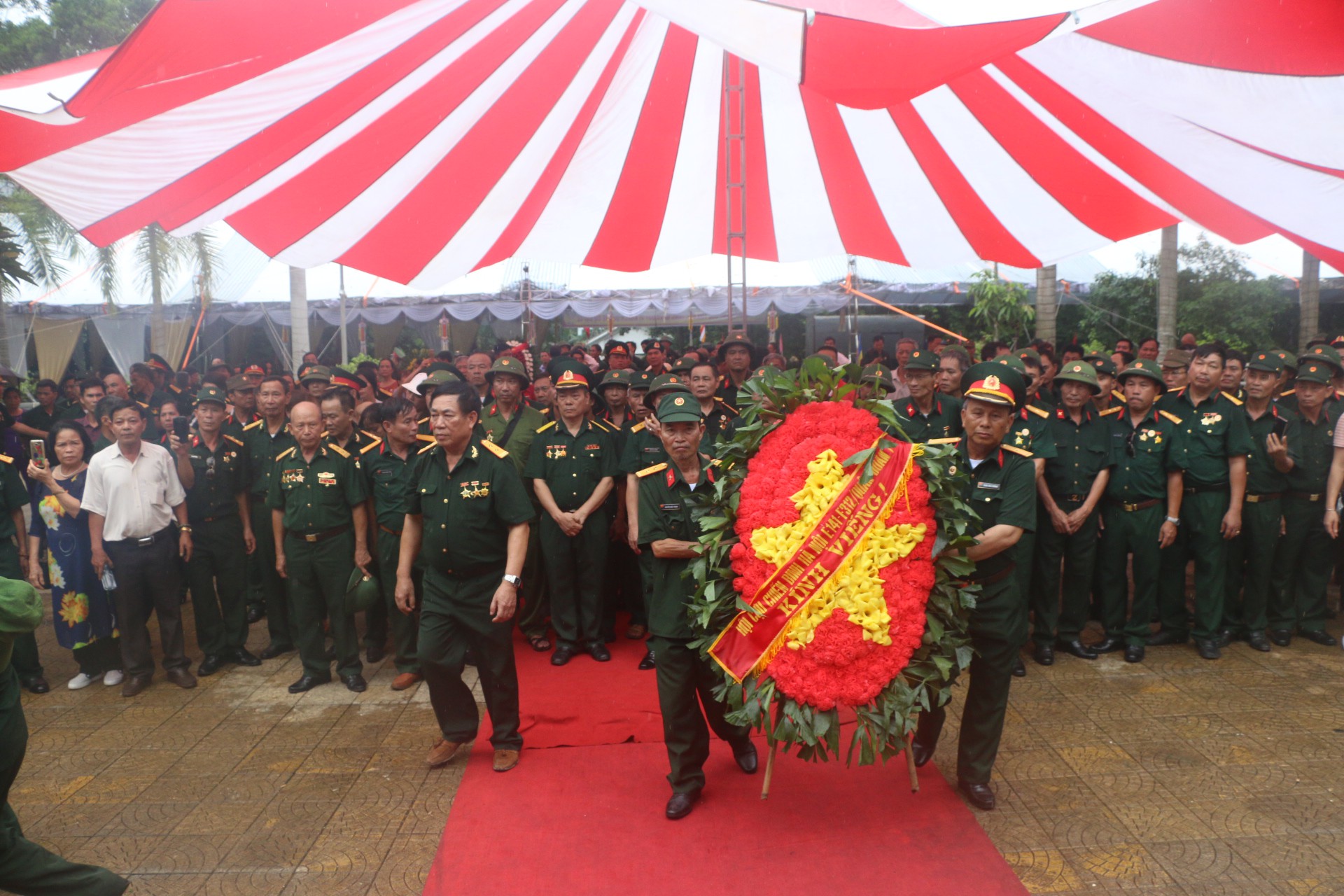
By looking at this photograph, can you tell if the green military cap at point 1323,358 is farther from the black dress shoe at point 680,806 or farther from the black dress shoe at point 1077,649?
the black dress shoe at point 680,806

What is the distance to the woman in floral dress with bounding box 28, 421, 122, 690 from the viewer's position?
16.7ft

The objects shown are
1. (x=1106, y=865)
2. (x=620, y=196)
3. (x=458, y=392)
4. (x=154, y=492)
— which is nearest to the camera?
(x=1106, y=865)

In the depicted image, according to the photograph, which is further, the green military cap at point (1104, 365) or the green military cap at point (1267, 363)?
the green military cap at point (1104, 365)

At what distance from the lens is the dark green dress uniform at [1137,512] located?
5.22 meters

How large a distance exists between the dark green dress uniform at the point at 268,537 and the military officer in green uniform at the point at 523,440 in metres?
1.40

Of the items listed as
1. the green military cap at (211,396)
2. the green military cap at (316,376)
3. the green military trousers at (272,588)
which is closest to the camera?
the green military cap at (211,396)

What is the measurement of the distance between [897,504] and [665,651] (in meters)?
1.15

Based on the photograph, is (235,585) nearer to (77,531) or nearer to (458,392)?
(77,531)

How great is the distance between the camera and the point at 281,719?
15.2 feet

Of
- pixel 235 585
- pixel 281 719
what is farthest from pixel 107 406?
pixel 281 719

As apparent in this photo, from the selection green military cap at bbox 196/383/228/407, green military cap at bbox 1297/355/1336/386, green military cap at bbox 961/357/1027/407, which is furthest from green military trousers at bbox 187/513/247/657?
green military cap at bbox 1297/355/1336/386

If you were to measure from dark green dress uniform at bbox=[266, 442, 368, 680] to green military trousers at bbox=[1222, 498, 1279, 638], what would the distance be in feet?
17.9

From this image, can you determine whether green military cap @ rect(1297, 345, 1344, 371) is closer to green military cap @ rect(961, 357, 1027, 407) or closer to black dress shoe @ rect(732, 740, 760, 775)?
green military cap @ rect(961, 357, 1027, 407)

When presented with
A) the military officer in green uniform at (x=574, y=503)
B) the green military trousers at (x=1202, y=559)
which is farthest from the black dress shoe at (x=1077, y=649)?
the military officer in green uniform at (x=574, y=503)
